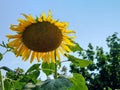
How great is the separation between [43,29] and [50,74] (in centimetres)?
50

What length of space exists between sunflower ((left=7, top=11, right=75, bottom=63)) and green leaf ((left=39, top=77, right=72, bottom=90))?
0.45 metres

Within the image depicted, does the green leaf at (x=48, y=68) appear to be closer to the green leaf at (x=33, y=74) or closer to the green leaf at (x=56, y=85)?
the green leaf at (x=33, y=74)

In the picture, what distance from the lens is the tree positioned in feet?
153

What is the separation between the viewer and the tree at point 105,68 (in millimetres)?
46562

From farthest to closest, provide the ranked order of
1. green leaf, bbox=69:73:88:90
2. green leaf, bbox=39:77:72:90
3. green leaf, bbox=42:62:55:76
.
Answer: green leaf, bbox=42:62:55:76 < green leaf, bbox=69:73:88:90 < green leaf, bbox=39:77:72:90

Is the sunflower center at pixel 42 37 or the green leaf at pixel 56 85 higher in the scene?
the sunflower center at pixel 42 37

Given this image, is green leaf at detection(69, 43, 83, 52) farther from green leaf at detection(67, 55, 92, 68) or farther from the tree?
the tree

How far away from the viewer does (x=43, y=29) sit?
9.09 feet

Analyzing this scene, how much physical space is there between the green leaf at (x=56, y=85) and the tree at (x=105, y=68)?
1725 inches

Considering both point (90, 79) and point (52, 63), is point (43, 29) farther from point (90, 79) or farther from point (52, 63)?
point (90, 79)

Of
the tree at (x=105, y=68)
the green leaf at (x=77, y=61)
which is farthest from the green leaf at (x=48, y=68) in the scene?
the tree at (x=105, y=68)

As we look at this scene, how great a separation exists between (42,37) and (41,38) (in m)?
0.01

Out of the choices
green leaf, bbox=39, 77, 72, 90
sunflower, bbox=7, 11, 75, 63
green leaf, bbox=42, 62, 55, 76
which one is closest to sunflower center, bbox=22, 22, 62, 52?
sunflower, bbox=7, 11, 75, 63

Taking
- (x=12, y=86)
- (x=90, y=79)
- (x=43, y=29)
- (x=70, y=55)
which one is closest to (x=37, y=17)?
(x=43, y=29)
